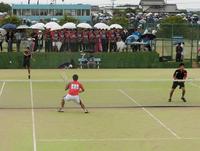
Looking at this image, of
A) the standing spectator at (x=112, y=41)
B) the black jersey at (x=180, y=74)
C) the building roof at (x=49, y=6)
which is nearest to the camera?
the black jersey at (x=180, y=74)

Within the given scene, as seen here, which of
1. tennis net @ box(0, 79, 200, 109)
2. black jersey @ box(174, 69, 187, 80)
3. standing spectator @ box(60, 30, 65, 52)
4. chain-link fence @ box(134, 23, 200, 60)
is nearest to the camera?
tennis net @ box(0, 79, 200, 109)

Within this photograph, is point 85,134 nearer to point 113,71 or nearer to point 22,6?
point 113,71

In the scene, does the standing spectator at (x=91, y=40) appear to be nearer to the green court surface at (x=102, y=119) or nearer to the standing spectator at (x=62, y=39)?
the standing spectator at (x=62, y=39)

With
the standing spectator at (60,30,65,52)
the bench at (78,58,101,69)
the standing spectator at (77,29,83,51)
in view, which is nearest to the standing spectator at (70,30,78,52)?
the standing spectator at (77,29,83,51)

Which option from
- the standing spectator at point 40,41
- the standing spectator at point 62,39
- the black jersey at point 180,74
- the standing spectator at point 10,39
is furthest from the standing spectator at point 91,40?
the black jersey at point 180,74

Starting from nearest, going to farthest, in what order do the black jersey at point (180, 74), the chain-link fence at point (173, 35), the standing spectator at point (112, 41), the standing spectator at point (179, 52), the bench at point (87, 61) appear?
the black jersey at point (180, 74) < the bench at point (87, 61) < the standing spectator at point (179, 52) < the standing spectator at point (112, 41) < the chain-link fence at point (173, 35)

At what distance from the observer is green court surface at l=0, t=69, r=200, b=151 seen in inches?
540

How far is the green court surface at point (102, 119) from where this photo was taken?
13727mm

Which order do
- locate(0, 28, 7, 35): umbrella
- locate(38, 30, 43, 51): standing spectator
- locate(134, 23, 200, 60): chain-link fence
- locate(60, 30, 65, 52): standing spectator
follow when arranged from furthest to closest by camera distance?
locate(134, 23, 200, 60): chain-link fence, locate(0, 28, 7, 35): umbrella, locate(38, 30, 43, 51): standing spectator, locate(60, 30, 65, 52): standing spectator

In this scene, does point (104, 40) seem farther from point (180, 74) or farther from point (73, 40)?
point (180, 74)

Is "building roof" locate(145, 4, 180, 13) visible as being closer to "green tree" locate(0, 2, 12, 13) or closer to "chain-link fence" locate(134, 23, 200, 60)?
"green tree" locate(0, 2, 12, 13)

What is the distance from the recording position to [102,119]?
17.5 meters

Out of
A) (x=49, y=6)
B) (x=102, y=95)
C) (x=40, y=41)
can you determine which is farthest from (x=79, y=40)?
(x=49, y=6)

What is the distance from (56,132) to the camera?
15164mm
